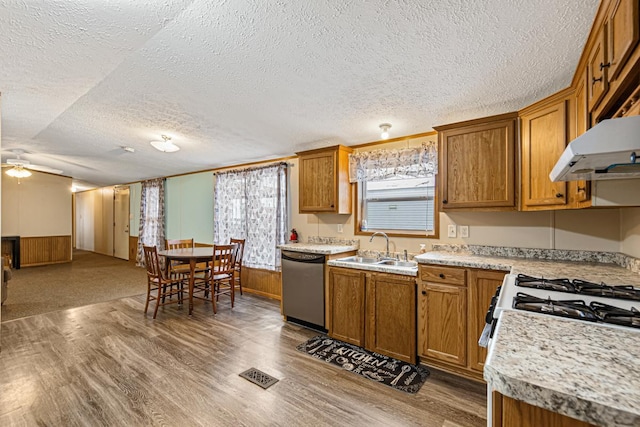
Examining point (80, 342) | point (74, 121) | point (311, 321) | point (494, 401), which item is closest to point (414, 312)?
point (311, 321)

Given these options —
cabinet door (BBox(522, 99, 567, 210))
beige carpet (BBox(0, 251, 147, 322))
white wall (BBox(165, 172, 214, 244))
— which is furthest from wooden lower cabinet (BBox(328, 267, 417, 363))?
beige carpet (BBox(0, 251, 147, 322))

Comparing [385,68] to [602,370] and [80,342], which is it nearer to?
[602,370]

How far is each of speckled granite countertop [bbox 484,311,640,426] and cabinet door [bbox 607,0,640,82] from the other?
0.98 metres

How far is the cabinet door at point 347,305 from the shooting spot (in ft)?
9.34

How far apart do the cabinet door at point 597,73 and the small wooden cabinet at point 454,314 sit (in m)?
1.24

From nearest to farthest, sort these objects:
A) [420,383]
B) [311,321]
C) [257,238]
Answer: [420,383] → [311,321] → [257,238]

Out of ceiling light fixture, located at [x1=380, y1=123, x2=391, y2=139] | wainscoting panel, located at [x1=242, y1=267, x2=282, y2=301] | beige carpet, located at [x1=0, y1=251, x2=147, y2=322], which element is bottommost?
beige carpet, located at [x1=0, y1=251, x2=147, y2=322]

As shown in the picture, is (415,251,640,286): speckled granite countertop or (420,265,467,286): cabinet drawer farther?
(420,265,467,286): cabinet drawer

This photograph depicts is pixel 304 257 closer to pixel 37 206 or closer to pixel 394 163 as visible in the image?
pixel 394 163

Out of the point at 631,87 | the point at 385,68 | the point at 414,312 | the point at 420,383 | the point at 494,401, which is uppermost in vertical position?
the point at 385,68

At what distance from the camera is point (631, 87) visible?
1.21 meters

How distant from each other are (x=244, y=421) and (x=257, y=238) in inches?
120

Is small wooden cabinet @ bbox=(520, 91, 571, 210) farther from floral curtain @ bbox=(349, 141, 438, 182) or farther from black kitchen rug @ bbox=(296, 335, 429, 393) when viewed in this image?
black kitchen rug @ bbox=(296, 335, 429, 393)

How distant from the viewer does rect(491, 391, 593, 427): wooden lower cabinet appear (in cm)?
64
